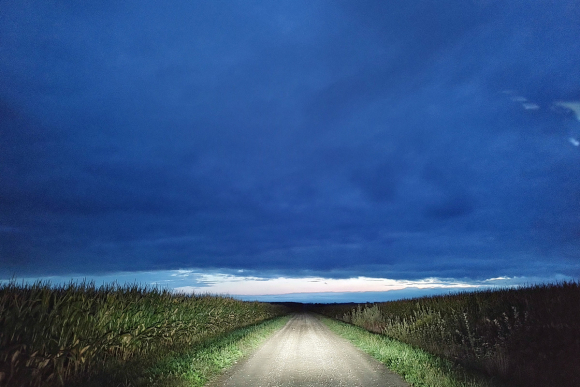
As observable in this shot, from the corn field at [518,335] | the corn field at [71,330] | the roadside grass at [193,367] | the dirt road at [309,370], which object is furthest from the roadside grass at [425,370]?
the corn field at [71,330]

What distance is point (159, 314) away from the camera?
17.7m

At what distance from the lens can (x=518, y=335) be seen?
1437cm

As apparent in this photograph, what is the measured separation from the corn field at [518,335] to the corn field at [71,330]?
12976 mm

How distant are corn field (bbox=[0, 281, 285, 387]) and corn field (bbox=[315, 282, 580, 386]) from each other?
12976 mm

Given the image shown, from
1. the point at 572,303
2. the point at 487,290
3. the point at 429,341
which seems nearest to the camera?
the point at 572,303

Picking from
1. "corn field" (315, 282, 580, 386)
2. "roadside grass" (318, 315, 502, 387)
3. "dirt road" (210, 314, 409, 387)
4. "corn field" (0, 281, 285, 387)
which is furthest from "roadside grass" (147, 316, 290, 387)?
"corn field" (315, 282, 580, 386)

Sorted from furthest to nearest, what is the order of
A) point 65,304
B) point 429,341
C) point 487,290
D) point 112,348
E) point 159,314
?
1. point 487,290
2. point 429,341
3. point 159,314
4. point 112,348
5. point 65,304

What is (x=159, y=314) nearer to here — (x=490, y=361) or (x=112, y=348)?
(x=112, y=348)

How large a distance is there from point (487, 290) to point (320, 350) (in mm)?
13502

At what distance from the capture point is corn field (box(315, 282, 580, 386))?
11734 mm

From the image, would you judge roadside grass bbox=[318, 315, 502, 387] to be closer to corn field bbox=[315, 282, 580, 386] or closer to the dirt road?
the dirt road

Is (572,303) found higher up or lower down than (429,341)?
higher up

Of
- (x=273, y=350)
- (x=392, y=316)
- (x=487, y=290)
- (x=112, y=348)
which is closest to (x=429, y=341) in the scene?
(x=487, y=290)

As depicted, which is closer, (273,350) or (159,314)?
(273,350)
